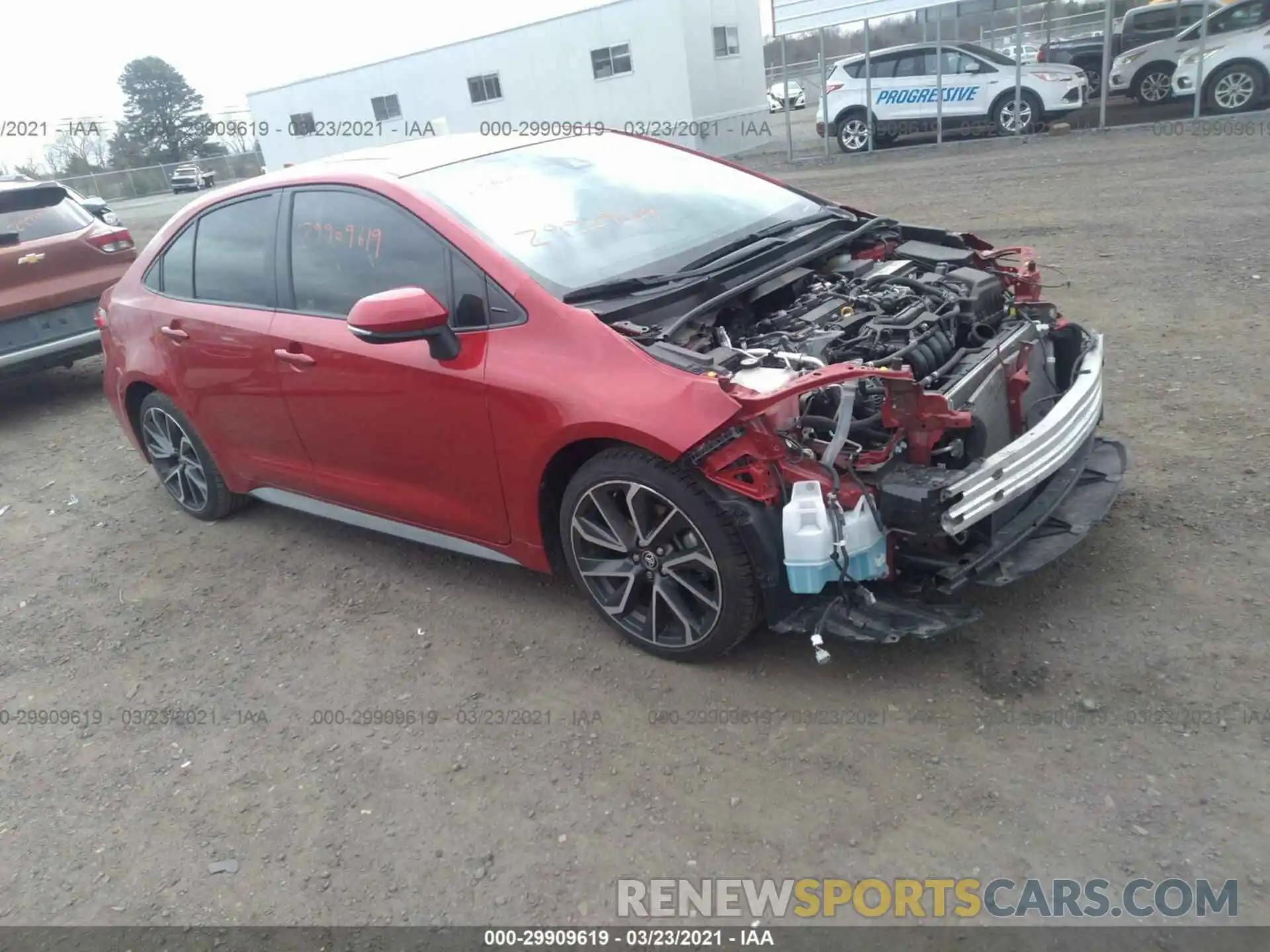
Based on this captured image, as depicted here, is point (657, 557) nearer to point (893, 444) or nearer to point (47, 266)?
point (893, 444)

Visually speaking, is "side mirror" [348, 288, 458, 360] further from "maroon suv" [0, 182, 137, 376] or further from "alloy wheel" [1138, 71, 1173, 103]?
"alloy wheel" [1138, 71, 1173, 103]

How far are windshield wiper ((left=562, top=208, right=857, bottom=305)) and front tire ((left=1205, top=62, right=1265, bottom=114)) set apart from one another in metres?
13.6

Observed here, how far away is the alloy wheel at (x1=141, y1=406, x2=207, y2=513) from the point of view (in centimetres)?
503

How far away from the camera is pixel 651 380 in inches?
120

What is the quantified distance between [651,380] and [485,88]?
2213cm

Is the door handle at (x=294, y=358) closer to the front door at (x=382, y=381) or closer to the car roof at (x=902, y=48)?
the front door at (x=382, y=381)

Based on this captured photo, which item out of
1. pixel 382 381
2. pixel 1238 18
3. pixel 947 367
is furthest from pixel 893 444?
pixel 1238 18

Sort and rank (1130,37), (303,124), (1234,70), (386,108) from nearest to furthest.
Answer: (1234,70), (1130,37), (386,108), (303,124)

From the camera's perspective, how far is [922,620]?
9.63 ft

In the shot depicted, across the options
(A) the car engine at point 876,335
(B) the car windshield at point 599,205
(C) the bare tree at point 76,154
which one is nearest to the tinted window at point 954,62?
(B) the car windshield at point 599,205

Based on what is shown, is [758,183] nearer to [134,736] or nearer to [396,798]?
[396,798]

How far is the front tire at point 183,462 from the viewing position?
16.2 ft

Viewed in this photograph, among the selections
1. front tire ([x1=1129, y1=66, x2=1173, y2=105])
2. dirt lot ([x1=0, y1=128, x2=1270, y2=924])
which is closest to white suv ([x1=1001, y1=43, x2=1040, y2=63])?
front tire ([x1=1129, y1=66, x2=1173, y2=105])

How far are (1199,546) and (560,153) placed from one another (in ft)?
9.88
